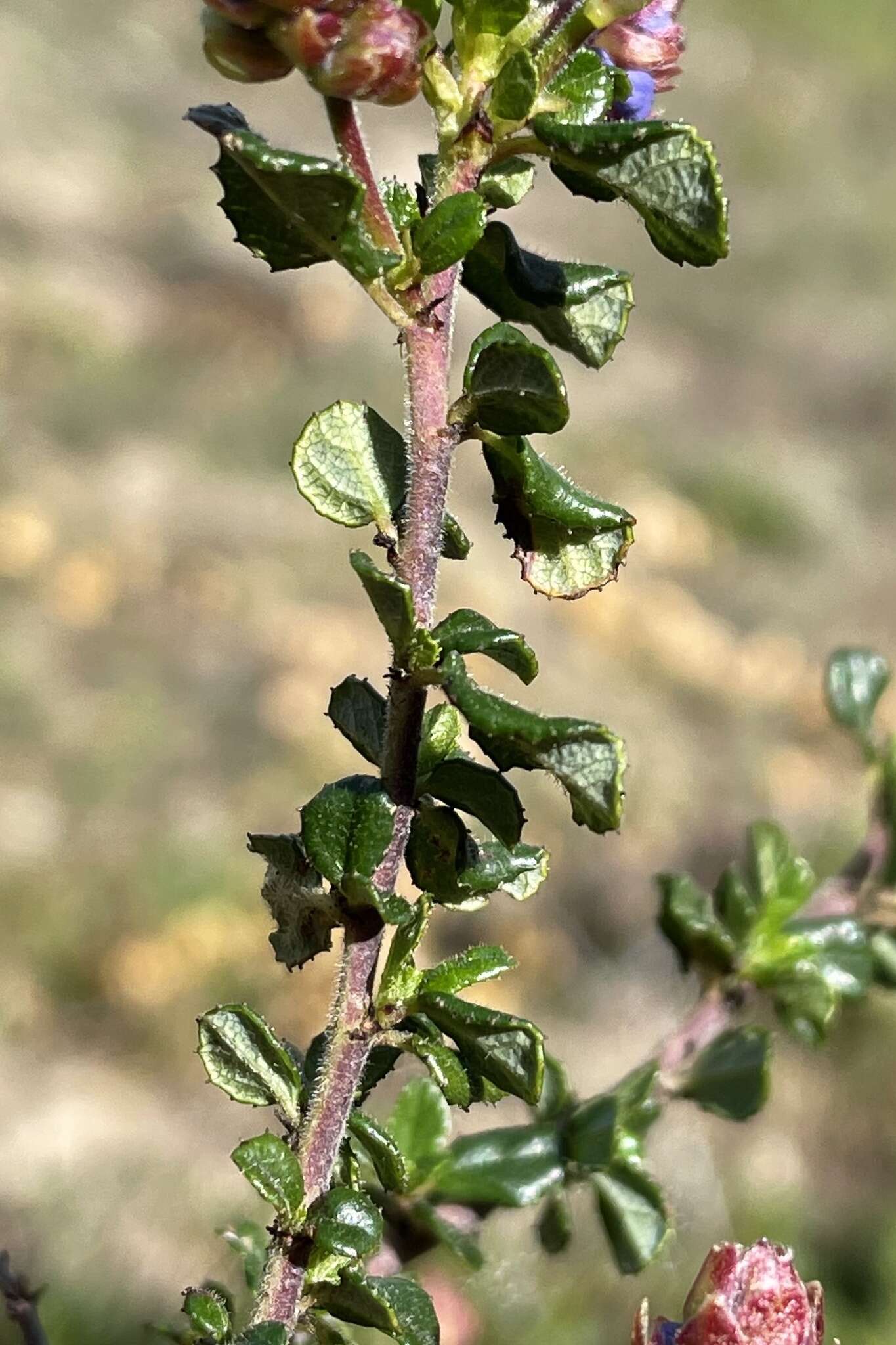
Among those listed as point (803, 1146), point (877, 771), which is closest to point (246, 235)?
point (877, 771)

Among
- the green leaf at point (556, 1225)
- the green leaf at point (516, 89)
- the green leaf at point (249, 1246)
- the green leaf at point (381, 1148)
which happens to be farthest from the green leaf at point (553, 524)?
the green leaf at point (556, 1225)

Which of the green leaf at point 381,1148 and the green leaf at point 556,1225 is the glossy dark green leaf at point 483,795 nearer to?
the green leaf at point 381,1148

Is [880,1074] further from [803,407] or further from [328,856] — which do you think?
[803,407]

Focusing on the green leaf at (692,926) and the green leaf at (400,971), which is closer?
the green leaf at (400,971)

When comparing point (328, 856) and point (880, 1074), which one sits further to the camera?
point (880, 1074)

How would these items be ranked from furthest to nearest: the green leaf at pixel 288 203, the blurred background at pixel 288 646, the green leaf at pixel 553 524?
the blurred background at pixel 288 646 → the green leaf at pixel 553 524 → the green leaf at pixel 288 203

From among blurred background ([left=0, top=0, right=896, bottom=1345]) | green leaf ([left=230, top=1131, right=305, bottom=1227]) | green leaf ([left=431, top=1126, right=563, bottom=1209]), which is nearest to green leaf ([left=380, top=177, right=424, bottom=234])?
green leaf ([left=230, top=1131, right=305, bottom=1227])

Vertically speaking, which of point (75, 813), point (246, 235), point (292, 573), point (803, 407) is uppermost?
point (803, 407)

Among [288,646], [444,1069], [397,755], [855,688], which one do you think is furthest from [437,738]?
[288,646]
